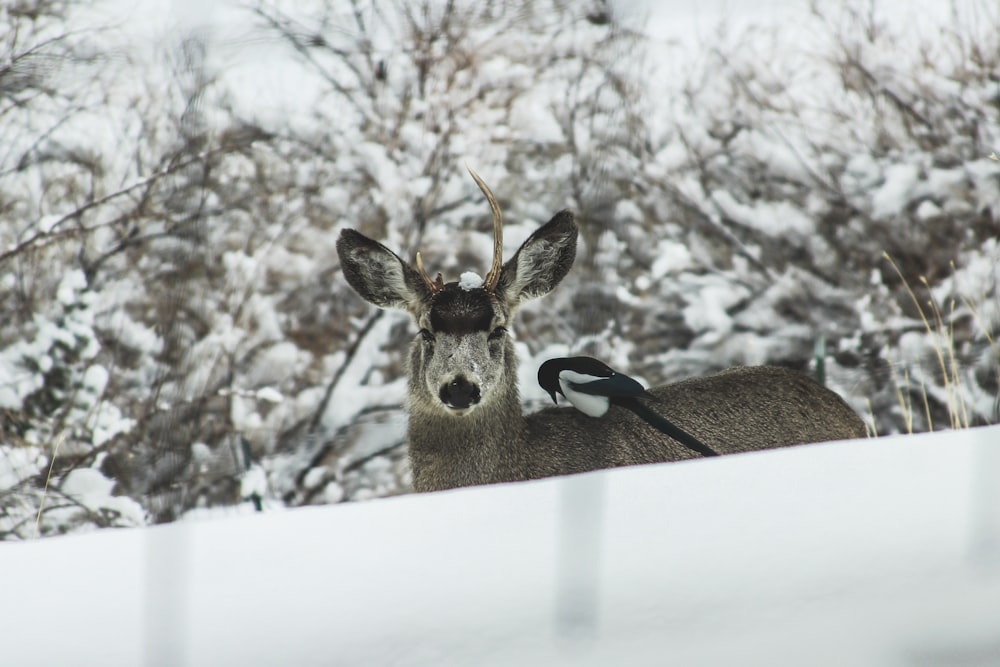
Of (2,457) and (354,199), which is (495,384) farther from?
(2,457)

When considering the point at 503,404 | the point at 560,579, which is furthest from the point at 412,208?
the point at 560,579

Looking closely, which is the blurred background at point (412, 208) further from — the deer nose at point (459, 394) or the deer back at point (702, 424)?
the deer nose at point (459, 394)

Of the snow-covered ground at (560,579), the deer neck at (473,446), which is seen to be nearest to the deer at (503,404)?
the deer neck at (473,446)

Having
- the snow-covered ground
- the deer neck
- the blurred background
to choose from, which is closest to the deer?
the deer neck

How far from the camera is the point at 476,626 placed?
0.88 meters

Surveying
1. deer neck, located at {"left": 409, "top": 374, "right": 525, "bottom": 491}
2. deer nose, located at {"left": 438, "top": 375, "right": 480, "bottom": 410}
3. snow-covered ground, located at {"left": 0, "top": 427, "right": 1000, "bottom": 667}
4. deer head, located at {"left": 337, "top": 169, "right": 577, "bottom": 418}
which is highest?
deer head, located at {"left": 337, "top": 169, "right": 577, "bottom": 418}

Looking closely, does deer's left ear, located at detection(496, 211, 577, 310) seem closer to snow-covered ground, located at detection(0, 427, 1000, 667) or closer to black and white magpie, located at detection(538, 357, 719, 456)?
black and white magpie, located at detection(538, 357, 719, 456)

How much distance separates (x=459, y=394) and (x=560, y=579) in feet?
3.76

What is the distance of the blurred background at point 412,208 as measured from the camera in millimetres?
3621

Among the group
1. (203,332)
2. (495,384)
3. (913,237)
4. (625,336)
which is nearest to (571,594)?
(495,384)

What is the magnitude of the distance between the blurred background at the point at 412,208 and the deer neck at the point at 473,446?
5.97 ft

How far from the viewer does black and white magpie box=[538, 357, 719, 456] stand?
2.23 metres

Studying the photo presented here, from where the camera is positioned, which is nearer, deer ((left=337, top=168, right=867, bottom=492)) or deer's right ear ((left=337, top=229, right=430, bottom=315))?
deer ((left=337, top=168, right=867, bottom=492))

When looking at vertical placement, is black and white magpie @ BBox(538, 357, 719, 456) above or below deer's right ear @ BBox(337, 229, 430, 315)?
below
